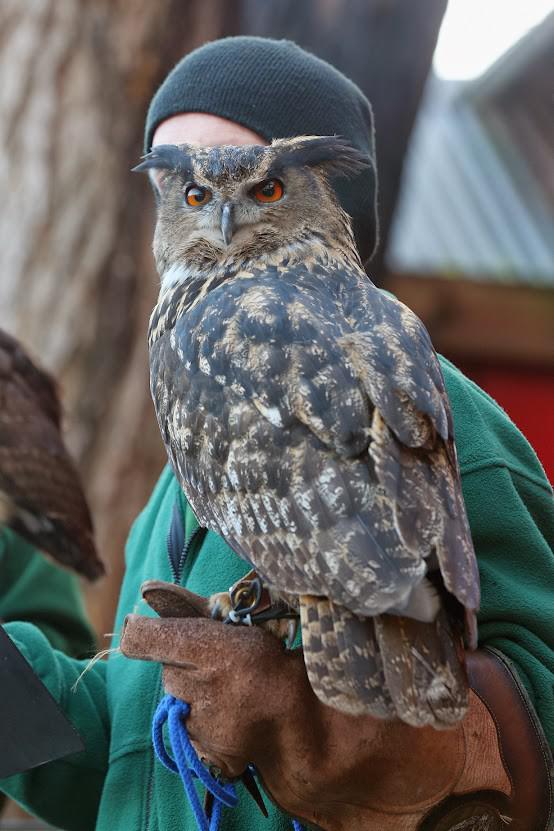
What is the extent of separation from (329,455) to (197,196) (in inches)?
27.5

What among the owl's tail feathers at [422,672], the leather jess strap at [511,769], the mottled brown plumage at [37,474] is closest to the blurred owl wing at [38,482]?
the mottled brown plumage at [37,474]

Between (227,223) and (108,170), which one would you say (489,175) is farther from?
(227,223)

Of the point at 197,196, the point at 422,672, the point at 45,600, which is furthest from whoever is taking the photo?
the point at 45,600

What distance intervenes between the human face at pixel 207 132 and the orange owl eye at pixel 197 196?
149mm

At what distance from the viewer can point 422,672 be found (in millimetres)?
1143

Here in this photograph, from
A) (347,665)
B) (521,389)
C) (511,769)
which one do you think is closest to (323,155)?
(347,665)

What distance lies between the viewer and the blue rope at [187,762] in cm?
131

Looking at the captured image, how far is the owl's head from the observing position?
5.31 ft

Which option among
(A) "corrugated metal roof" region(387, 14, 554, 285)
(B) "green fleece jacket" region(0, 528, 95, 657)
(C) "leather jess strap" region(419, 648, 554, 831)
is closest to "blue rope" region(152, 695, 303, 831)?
(C) "leather jess strap" region(419, 648, 554, 831)

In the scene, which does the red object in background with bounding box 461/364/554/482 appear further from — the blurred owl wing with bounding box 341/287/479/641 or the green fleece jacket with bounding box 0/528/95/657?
the blurred owl wing with bounding box 341/287/479/641

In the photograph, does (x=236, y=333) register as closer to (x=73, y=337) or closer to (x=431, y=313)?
(x=73, y=337)

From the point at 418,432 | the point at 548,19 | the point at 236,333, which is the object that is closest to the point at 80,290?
the point at 236,333

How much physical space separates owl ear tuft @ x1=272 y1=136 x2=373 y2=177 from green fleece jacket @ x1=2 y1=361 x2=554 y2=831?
0.41m

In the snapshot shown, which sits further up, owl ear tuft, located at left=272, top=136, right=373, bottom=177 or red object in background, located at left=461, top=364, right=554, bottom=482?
owl ear tuft, located at left=272, top=136, right=373, bottom=177
